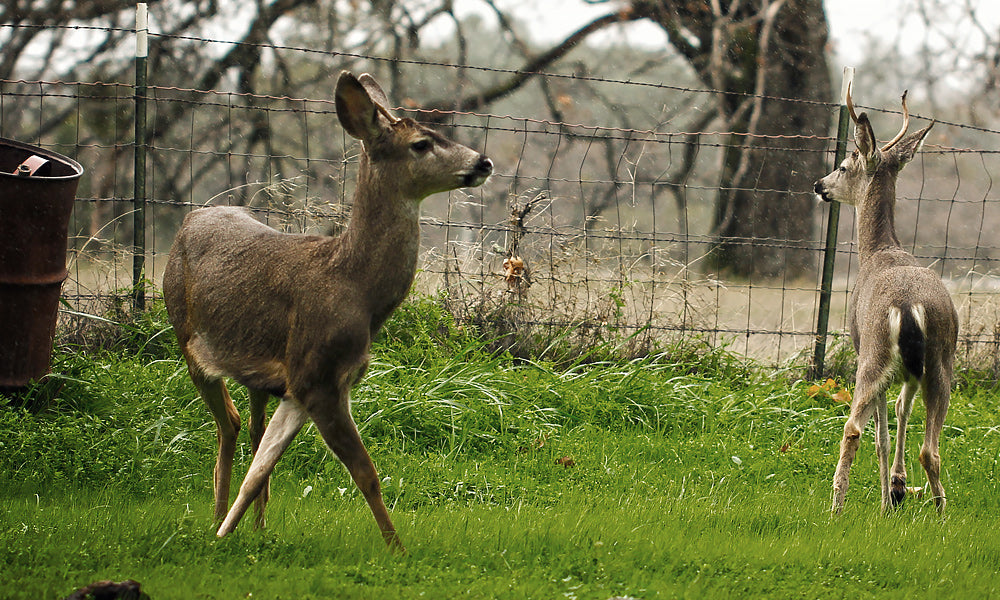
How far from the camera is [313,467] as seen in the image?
545 centimetres

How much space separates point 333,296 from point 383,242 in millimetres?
293

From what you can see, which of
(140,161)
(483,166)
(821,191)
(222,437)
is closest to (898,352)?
(821,191)

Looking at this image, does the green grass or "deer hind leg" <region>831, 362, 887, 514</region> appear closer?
the green grass

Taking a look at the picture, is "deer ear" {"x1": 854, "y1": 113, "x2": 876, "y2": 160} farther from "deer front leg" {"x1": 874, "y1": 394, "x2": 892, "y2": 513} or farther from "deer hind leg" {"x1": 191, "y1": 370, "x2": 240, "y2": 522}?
"deer hind leg" {"x1": 191, "y1": 370, "x2": 240, "y2": 522}

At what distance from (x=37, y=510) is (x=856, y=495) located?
4.34 m

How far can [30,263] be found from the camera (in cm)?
568

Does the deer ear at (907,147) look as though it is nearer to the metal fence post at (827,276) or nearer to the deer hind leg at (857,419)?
the deer hind leg at (857,419)

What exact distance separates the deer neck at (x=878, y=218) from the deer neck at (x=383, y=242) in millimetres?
3014

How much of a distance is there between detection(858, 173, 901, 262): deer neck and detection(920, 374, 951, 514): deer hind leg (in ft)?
3.04

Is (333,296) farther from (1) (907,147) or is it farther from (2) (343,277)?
(1) (907,147)

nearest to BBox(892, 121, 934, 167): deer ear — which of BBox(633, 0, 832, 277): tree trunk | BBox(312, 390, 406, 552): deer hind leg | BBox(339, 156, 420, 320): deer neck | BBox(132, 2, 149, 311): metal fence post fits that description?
BBox(339, 156, 420, 320): deer neck

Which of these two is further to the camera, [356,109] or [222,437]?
[222,437]

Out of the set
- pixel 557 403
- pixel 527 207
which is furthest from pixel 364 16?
pixel 557 403

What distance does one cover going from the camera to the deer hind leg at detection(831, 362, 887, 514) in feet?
16.2
